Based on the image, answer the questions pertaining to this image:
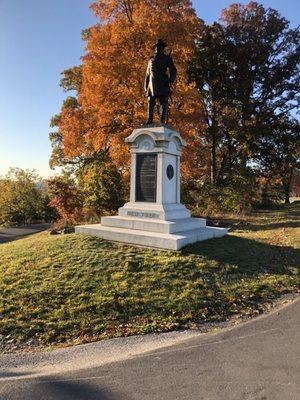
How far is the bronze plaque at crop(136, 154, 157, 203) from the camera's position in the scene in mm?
A: 10523

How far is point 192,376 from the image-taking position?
13.5 ft

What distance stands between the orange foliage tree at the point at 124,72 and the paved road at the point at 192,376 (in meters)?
13.6

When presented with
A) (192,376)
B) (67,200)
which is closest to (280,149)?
(67,200)

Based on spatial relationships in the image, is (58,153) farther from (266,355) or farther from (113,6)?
(266,355)

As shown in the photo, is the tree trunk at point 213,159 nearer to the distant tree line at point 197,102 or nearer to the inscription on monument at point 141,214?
the distant tree line at point 197,102

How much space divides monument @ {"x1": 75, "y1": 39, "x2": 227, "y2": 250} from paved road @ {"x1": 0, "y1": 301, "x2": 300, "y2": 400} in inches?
178

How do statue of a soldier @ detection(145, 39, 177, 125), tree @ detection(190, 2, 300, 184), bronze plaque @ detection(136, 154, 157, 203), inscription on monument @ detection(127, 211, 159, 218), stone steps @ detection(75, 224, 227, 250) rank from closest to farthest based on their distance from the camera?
stone steps @ detection(75, 224, 227, 250), inscription on monument @ detection(127, 211, 159, 218), bronze plaque @ detection(136, 154, 157, 203), statue of a soldier @ detection(145, 39, 177, 125), tree @ detection(190, 2, 300, 184)

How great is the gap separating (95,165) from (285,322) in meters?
16.4

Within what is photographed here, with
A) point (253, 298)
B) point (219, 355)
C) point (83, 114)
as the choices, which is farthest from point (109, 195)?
point (219, 355)

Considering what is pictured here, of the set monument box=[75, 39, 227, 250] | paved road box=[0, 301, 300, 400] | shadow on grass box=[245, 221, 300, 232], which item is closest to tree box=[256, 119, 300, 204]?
shadow on grass box=[245, 221, 300, 232]

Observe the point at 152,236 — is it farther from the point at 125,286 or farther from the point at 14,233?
the point at 14,233

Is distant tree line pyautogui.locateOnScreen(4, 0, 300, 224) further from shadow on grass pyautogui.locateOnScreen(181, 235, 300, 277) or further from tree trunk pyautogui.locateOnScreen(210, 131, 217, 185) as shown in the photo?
shadow on grass pyautogui.locateOnScreen(181, 235, 300, 277)

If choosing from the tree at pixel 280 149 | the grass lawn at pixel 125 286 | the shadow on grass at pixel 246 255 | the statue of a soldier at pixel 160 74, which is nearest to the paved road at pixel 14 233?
the grass lawn at pixel 125 286

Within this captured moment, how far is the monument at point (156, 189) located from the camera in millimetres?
9688
